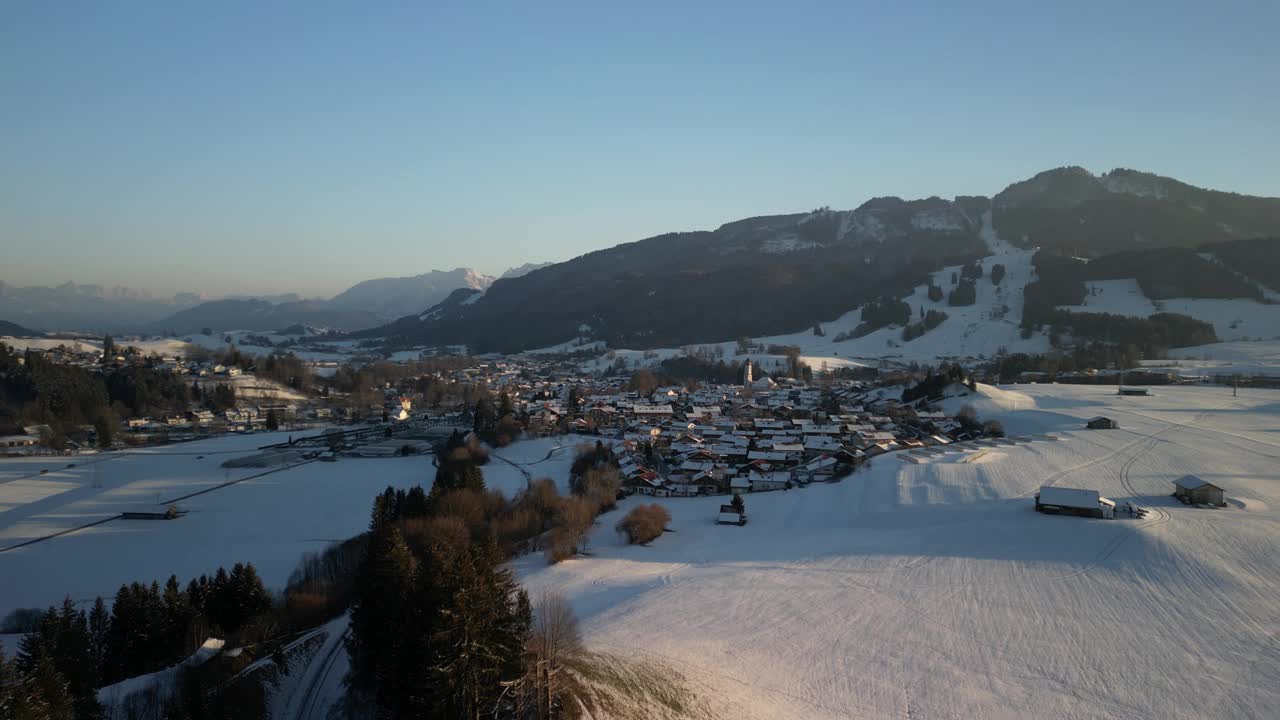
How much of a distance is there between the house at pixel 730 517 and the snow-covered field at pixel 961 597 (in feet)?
1.53

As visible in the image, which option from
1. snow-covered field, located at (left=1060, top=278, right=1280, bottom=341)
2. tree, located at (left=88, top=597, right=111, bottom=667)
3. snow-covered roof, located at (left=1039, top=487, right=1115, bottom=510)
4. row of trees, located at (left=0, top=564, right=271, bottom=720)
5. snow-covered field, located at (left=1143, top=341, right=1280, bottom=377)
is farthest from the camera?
snow-covered field, located at (left=1060, top=278, right=1280, bottom=341)

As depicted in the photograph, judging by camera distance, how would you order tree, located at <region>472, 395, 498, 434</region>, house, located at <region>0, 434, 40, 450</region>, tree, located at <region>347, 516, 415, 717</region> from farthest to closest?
tree, located at <region>472, 395, 498, 434</region>, house, located at <region>0, 434, 40, 450</region>, tree, located at <region>347, 516, 415, 717</region>

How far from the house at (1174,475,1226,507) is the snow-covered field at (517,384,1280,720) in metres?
0.53

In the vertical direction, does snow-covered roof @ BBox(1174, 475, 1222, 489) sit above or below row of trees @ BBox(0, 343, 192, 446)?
below

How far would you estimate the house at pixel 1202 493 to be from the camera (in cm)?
1942

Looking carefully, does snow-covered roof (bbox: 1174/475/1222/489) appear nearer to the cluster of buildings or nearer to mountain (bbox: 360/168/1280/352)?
the cluster of buildings

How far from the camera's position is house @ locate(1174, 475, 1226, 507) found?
63.7ft

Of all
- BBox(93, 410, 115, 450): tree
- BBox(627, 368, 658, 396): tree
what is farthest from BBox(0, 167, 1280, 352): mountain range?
BBox(93, 410, 115, 450): tree

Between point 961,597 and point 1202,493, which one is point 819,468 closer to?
point 1202,493

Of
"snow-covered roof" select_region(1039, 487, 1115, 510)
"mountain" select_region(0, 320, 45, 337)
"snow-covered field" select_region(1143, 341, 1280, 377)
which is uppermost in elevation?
"mountain" select_region(0, 320, 45, 337)

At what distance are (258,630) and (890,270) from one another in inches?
4391

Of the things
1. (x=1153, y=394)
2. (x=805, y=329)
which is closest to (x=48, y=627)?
(x=1153, y=394)

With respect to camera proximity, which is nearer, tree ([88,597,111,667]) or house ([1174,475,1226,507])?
tree ([88,597,111,667])

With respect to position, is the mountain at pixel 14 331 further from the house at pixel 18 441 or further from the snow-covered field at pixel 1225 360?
the snow-covered field at pixel 1225 360
